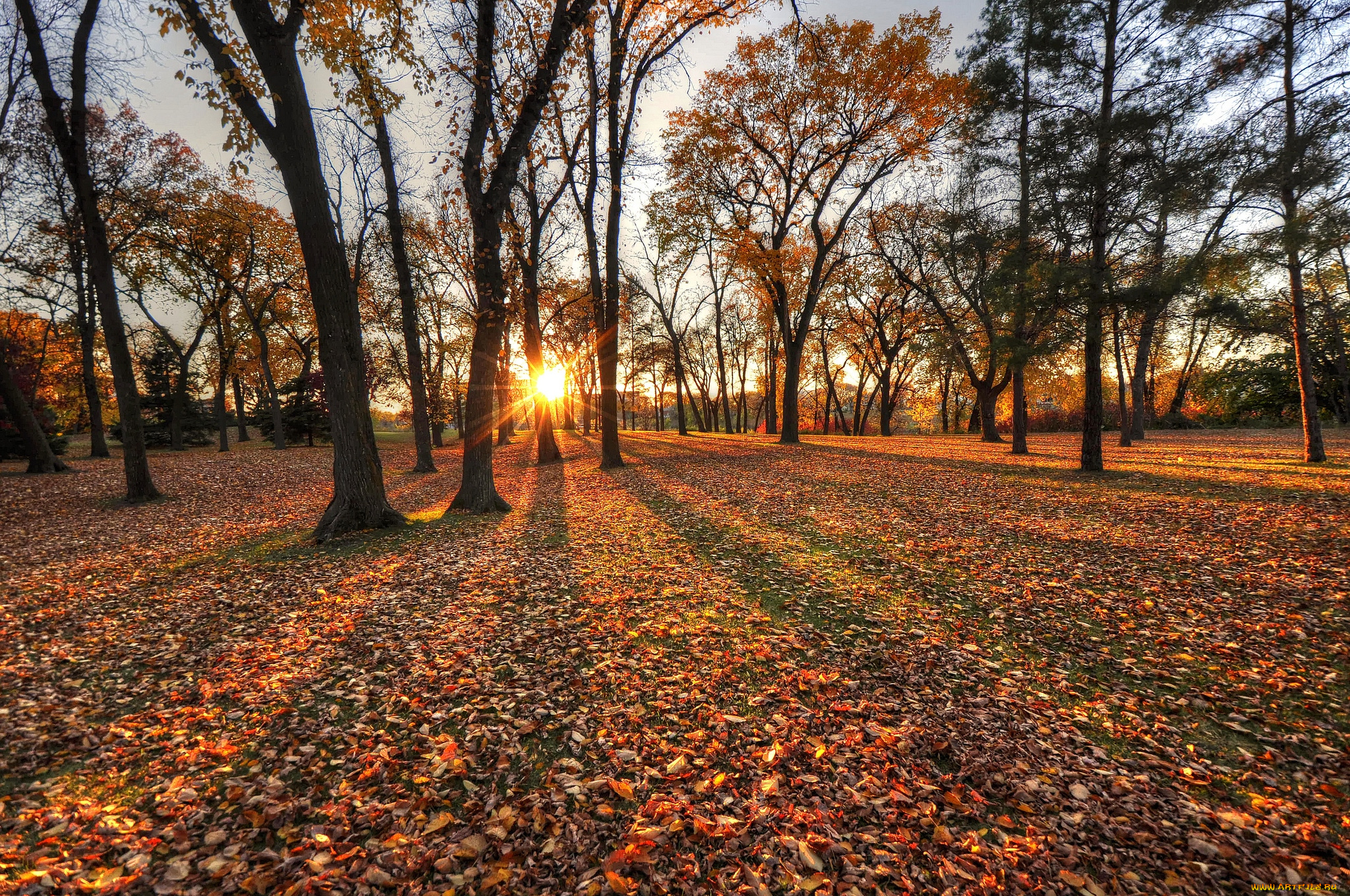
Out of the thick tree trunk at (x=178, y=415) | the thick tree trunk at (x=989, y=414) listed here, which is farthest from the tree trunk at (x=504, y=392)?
the thick tree trunk at (x=989, y=414)

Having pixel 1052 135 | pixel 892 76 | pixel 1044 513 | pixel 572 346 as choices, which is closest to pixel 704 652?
pixel 1044 513

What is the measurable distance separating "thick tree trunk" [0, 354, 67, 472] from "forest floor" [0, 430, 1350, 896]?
34.5ft

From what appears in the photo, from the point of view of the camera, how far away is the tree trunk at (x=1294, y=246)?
7.95 m

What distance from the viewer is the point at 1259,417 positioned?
24.5 m

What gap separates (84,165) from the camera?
403 inches

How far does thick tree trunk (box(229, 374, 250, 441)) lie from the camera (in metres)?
30.2

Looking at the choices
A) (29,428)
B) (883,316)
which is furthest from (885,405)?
(29,428)

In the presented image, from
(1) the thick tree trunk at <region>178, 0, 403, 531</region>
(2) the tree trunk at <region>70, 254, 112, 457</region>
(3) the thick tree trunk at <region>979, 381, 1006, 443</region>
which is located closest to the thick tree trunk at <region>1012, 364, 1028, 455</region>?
(3) the thick tree trunk at <region>979, 381, 1006, 443</region>

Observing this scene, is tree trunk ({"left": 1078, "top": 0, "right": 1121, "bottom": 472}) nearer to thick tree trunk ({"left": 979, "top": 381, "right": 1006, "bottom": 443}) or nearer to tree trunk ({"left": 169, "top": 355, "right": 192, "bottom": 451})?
thick tree trunk ({"left": 979, "top": 381, "right": 1006, "bottom": 443})

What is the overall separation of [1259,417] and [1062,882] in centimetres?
3545

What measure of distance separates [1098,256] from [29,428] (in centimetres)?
2788

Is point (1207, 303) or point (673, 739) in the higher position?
point (1207, 303)

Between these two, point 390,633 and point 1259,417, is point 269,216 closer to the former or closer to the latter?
point 390,633

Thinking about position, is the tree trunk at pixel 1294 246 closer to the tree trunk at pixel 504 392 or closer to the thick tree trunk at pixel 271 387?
the tree trunk at pixel 504 392
